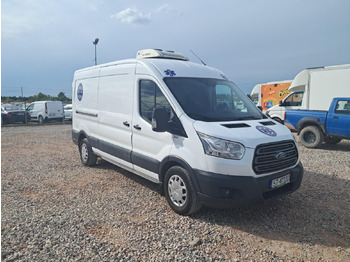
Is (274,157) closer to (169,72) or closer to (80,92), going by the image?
(169,72)

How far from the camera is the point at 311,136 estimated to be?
9609 mm

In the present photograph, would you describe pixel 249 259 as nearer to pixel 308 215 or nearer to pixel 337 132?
pixel 308 215

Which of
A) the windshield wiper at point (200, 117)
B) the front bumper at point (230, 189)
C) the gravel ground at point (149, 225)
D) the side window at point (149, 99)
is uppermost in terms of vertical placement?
the side window at point (149, 99)

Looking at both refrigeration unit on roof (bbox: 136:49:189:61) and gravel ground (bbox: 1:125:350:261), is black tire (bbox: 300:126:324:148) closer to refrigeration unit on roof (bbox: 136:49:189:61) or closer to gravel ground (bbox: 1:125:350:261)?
gravel ground (bbox: 1:125:350:261)

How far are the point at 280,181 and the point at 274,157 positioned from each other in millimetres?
376

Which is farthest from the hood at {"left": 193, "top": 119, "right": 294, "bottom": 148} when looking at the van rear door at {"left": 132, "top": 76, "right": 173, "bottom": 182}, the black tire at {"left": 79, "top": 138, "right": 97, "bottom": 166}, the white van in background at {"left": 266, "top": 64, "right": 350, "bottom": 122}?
the white van in background at {"left": 266, "top": 64, "right": 350, "bottom": 122}

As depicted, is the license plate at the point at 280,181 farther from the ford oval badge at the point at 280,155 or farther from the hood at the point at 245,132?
the hood at the point at 245,132

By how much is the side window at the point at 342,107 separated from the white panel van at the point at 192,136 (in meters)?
5.79

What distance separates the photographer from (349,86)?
10844 mm

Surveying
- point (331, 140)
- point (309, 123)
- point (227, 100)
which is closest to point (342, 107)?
point (309, 123)

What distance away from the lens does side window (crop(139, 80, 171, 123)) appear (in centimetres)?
421

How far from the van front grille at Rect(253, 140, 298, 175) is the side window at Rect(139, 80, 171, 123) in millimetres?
1502

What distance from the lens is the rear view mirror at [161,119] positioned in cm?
375

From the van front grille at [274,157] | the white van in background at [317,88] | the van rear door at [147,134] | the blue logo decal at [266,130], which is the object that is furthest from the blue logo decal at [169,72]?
the white van in background at [317,88]
